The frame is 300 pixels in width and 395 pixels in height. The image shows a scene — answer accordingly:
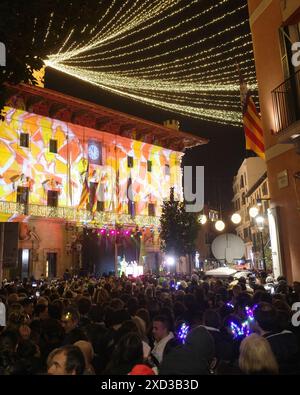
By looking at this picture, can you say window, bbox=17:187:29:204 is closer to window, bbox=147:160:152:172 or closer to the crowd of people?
window, bbox=147:160:152:172

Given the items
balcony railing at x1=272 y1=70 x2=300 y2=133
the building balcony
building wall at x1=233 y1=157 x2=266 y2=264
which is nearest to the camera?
the building balcony

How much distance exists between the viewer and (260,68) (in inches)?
564

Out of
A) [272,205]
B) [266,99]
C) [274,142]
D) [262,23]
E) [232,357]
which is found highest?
[262,23]

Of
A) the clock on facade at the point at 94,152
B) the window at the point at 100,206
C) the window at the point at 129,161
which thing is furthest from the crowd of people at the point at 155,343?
the window at the point at 129,161

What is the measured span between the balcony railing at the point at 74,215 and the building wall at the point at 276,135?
64.4 ft

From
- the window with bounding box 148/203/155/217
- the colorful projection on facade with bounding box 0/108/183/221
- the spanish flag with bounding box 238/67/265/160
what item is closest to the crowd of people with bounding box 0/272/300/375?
the spanish flag with bounding box 238/67/265/160

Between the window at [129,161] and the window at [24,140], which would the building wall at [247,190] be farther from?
the window at [24,140]

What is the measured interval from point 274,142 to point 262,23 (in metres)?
4.26

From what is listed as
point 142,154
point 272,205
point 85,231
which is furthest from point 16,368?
point 142,154

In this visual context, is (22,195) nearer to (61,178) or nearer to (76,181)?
(61,178)

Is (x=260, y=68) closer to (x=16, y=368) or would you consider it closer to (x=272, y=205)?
(x=272, y=205)

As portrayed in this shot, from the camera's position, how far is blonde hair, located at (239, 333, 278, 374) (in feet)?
12.3

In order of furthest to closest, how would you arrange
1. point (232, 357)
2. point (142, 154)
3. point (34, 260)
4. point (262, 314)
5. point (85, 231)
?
point (142, 154) → point (85, 231) → point (34, 260) → point (232, 357) → point (262, 314)
